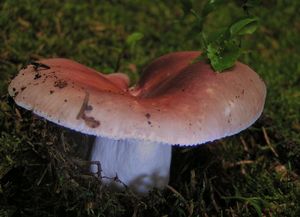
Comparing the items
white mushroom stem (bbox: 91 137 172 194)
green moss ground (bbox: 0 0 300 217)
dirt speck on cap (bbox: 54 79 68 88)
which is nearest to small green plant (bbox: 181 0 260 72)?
green moss ground (bbox: 0 0 300 217)

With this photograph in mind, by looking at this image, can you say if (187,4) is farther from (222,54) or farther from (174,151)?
(174,151)

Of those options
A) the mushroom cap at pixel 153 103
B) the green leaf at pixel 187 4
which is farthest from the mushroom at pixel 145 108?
the green leaf at pixel 187 4

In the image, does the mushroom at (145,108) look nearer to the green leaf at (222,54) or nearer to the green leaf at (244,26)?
the green leaf at (222,54)

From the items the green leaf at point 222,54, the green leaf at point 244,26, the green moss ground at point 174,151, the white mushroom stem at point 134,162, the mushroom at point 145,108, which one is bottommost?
the green moss ground at point 174,151

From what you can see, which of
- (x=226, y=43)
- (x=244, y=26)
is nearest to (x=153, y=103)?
(x=226, y=43)

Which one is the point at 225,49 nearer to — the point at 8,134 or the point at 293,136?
the point at 293,136
